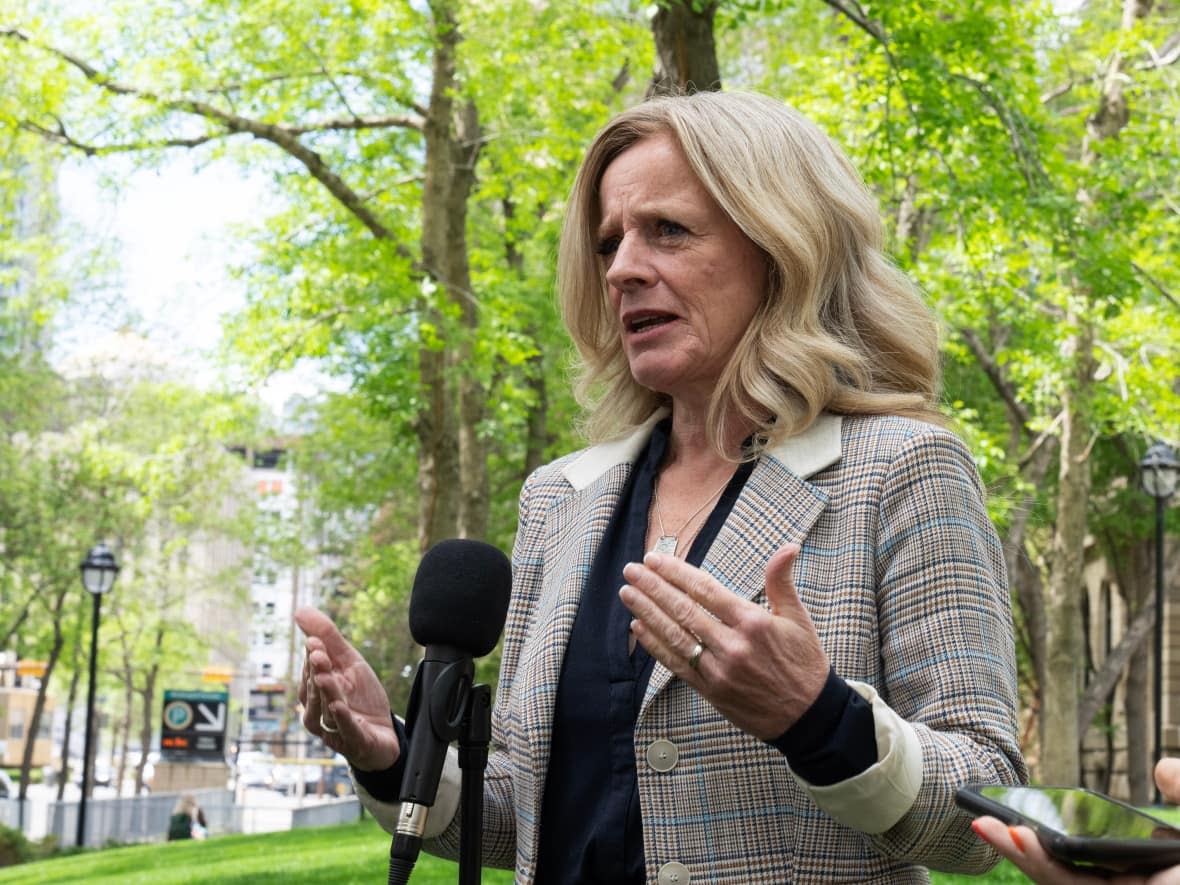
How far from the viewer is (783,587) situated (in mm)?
2348

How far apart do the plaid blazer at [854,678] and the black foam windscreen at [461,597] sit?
10.1 inches

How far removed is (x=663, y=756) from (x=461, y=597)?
47 cm

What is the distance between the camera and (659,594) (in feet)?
7.68

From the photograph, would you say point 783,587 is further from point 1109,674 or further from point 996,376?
point 1109,674

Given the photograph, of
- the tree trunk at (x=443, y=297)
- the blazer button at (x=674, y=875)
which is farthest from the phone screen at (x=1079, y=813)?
the tree trunk at (x=443, y=297)

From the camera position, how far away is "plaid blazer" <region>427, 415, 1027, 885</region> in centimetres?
267

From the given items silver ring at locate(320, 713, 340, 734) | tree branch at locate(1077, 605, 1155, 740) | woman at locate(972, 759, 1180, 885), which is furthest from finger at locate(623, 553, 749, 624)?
tree branch at locate(1077, 605, 1155, 740)

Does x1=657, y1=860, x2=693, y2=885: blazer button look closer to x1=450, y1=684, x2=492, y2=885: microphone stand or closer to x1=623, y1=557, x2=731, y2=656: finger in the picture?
x1=450, y1=684, x2=492, y2=885: microphone stand

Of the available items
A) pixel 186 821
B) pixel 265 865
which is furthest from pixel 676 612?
pixel 186 821

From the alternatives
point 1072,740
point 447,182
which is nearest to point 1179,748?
point 1072,740

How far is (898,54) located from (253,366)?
10.9 metres

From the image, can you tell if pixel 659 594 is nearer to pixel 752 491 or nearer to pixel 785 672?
pixel 785 672

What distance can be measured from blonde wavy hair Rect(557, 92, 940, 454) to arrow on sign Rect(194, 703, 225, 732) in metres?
32.0

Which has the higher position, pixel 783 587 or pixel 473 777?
pixel 783 587
